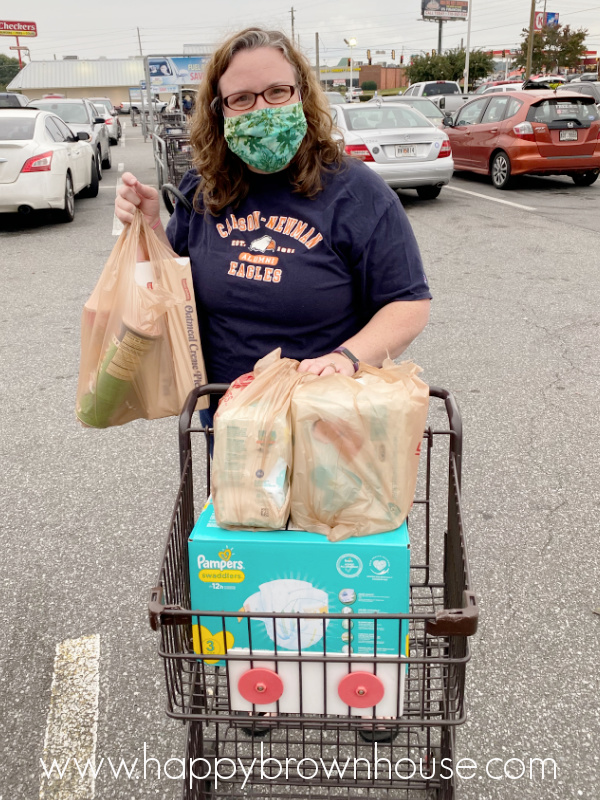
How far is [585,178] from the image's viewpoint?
1288cm

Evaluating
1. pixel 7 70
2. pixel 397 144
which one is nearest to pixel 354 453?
pixel 397 144

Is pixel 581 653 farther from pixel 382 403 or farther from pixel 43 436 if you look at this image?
pixel 43 436

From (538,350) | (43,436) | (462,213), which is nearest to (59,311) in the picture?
(43,436)

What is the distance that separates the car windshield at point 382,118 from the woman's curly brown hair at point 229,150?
31.2 feet

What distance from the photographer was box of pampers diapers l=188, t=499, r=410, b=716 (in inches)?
54.6

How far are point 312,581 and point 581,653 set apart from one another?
164 centimetres

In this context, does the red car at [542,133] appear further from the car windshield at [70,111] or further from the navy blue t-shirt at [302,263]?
the navy blue t-shirt at [302,263]

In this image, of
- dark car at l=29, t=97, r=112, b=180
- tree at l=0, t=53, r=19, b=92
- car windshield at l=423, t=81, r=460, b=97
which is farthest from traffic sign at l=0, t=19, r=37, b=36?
dark car at l=29, t=97, r=112, b=180

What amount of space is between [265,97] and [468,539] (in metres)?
2.12

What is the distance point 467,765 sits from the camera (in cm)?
221

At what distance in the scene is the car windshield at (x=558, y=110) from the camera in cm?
1155

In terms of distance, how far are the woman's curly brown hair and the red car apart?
10.7m

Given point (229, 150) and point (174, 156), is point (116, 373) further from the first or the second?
point (174, 156)

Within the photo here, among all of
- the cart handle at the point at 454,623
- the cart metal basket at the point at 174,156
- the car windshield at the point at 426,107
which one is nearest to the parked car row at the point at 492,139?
the car windshield at the point at 426,107
